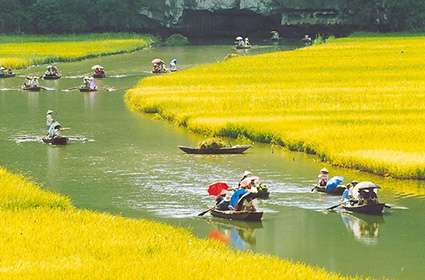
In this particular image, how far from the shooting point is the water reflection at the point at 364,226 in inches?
635

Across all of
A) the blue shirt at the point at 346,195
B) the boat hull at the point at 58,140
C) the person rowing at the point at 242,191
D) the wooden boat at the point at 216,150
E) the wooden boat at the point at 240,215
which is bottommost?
the boat hull at the point at 58,140

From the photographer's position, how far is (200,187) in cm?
2028

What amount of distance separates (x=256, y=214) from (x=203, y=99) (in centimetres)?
1836

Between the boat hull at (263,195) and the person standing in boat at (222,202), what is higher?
the person standing in boat at (222,202)

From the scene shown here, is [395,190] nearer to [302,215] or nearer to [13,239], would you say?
[302,215]

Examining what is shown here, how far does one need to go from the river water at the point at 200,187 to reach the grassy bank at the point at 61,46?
2429cm

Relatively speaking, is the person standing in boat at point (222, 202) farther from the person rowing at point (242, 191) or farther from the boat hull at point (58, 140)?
the boat hull at point (58, 140)

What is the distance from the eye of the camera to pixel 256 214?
1711 centimetres

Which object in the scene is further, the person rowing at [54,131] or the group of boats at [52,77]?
the group of boats at [52,77]

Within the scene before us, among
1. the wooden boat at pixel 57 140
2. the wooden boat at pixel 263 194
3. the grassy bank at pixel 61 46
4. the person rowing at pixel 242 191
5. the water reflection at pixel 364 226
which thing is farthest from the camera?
the grassy bank at pixel 61 46

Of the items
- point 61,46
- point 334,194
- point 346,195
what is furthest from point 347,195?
point 61,46

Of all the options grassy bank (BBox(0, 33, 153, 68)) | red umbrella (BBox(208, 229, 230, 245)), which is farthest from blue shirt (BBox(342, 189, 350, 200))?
grassy bank (BBox(0, 33, 153, 68))

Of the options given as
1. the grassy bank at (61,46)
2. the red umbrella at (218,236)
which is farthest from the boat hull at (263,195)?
the grassy bank at (61,46)

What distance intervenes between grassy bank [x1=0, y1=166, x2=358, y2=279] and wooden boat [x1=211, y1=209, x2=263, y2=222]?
1.32 m
